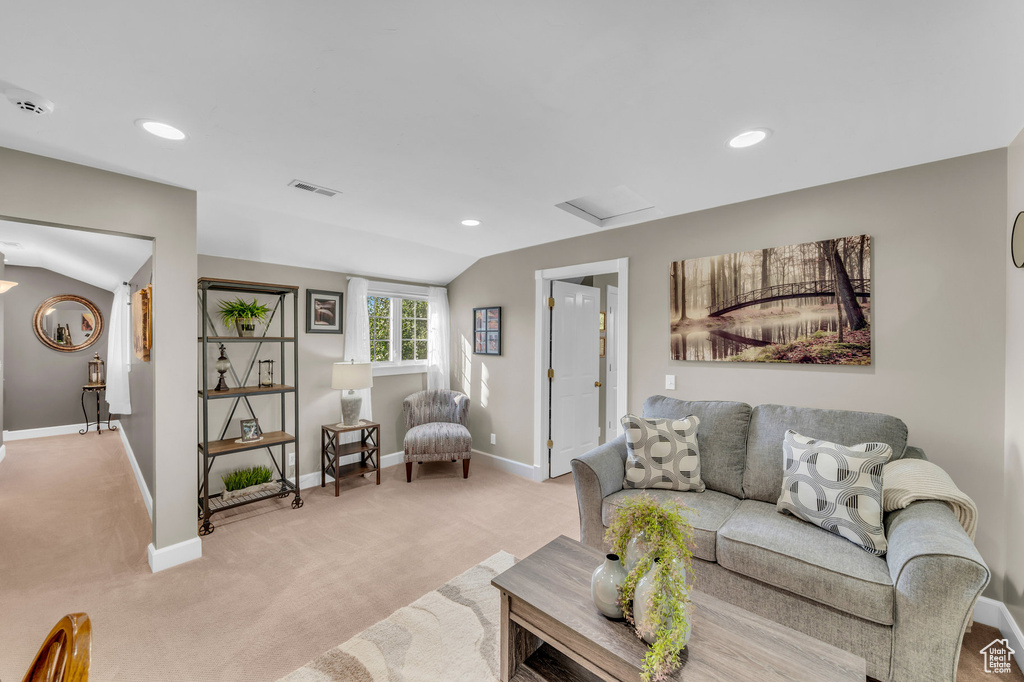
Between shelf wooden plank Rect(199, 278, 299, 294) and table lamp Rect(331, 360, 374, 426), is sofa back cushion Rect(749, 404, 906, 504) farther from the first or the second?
shelf wooden plank Rect(199, 278, 299, 294)

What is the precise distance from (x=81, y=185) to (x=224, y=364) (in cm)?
150

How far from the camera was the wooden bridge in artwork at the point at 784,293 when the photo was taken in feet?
7.91

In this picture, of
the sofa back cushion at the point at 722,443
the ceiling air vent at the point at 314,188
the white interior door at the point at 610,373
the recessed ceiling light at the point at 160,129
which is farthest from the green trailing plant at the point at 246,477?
the white interior door at the point at 610,373

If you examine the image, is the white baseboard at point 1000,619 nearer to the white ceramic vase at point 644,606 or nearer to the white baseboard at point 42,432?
the white ceramic vase at point 644,606

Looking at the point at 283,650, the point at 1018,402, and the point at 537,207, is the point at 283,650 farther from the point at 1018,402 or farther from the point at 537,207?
the point at 1018,402

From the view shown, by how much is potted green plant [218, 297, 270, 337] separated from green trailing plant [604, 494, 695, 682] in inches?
131

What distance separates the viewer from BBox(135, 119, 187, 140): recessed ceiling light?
1803 millimetres

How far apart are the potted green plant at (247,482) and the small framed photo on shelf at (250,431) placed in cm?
40

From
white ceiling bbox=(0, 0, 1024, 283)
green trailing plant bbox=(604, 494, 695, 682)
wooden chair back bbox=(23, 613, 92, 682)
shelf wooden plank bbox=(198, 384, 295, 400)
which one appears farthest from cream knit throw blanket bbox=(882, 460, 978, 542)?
shelf wooden plank bbox=(198, 384, 295, 400)

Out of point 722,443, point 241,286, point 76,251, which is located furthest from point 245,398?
point 722,443

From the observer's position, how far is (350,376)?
386 cm

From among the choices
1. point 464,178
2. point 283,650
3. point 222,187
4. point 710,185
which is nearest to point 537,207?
point 464,178

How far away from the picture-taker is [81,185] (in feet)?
7.31

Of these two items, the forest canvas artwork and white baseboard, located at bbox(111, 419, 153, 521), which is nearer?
the forest canvas artwork
